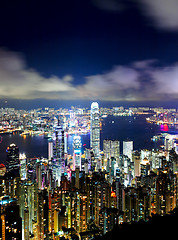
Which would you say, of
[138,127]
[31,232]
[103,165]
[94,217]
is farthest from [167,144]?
[31,232]

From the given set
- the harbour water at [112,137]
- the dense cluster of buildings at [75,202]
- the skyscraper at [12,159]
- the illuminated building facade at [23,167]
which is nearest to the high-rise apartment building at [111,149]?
the harbour water at [112,137]

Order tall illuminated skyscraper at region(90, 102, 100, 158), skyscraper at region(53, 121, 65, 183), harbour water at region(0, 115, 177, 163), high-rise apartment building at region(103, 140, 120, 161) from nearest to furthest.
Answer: skyscraper at region(53, 121, 65, 183) < harbour water at region(0, 115, 177, 163) < high-rise apartment building at region(103, 140, 120, 161) < tall illuminated skyscraper at region(90, 102, 100, 158)

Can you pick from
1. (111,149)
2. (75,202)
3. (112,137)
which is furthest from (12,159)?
(112,137)

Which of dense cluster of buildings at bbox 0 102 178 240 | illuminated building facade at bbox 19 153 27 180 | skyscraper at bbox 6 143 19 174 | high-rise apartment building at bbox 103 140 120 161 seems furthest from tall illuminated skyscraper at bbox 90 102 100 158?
dense cluster of buildings at bbox 0 102 178 240

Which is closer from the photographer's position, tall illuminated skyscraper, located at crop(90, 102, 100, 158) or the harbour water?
the harbour water

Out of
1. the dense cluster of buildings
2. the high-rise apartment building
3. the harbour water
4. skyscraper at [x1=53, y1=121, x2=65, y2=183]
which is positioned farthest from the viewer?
the high-rise apartment building

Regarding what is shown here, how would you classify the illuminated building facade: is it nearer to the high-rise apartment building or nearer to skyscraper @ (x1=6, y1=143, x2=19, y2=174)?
skyscraper @ (x1=6, y1=143, x2=19, y2=174)
